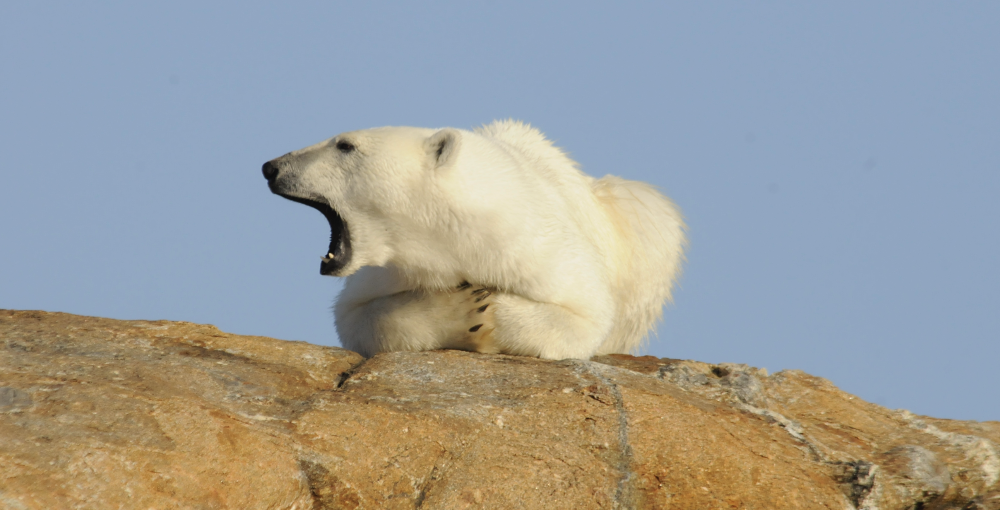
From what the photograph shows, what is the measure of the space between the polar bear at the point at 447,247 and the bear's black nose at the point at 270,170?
0.04ft

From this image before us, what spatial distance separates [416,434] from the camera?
4.30 metres

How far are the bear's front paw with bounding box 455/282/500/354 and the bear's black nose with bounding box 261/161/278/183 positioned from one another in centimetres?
129

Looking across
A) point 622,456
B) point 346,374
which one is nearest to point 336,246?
point 346,374

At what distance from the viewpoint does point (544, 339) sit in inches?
216

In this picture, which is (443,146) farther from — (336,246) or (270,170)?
(270,170)

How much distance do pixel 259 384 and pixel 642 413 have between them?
1939 mm

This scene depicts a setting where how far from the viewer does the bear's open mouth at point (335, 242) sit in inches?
210

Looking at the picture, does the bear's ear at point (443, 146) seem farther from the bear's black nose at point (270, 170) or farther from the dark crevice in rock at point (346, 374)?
the dark crevice in rock at point (346, 374)

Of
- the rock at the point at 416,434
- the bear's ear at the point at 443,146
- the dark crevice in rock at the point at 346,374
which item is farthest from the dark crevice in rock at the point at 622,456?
the bear's ear at the point at 443,146

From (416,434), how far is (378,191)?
5.21 ft

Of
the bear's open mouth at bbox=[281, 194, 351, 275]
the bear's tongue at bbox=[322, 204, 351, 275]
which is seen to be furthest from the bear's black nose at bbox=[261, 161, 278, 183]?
the bear's tongue at bbox=[322, 204, 351, 275]

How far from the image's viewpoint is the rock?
3.69 meters

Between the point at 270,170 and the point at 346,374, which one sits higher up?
the point at 270,170

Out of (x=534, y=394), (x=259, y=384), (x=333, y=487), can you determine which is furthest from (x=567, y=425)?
(x=259, y=384)
